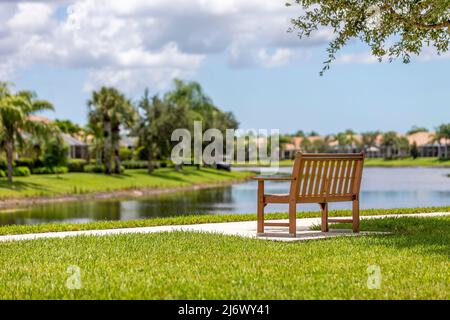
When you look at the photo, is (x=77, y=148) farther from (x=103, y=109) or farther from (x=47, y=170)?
(x=47, y=170)

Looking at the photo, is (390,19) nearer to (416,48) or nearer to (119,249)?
(416,48)

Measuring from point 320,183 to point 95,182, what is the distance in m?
43.0

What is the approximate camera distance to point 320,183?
11.5 meters

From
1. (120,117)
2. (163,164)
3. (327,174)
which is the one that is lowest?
(163,164)

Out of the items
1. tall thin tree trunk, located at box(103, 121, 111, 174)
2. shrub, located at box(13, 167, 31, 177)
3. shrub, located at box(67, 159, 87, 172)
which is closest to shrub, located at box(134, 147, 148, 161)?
tall thin tree trunk, located at box(103, 121, 111, 174)

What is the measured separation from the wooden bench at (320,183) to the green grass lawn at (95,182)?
105ft

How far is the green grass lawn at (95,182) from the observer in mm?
44150

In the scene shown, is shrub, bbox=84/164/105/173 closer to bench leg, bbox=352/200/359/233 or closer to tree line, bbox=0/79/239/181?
tree line, bbox=0/79/239/181

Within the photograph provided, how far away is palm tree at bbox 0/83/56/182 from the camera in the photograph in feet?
153

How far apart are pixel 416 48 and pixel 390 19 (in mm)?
1439

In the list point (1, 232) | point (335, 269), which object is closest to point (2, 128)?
point (1, 232)

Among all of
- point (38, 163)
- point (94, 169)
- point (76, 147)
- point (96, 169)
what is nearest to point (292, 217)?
point (38, 163)

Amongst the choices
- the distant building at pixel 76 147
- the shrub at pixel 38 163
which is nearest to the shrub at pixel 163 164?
the distant building at pixel 76 147

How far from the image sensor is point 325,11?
1343cm
